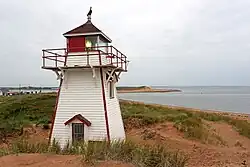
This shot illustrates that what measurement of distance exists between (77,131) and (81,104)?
1.19 metres

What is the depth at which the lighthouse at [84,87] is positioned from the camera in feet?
45.0

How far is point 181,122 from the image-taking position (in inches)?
917

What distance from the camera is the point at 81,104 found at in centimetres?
1402

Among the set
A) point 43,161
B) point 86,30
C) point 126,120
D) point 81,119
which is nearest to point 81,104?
point 81,119

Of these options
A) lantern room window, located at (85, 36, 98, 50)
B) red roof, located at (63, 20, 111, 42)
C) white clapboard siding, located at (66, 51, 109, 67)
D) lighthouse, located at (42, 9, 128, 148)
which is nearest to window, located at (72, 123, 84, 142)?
lighthouse, located at (42, 9, 128, 148)

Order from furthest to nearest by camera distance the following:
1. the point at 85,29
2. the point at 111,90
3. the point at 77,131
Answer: the point at 111,90 < the point at 85,29 < the point at 77,131

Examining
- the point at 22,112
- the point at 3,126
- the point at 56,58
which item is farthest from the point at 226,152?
the point at 22,112

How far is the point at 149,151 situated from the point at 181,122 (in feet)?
50.9

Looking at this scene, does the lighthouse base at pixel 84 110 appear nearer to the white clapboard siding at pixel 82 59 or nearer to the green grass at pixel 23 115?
the white clapboard siding at pixel 82 59

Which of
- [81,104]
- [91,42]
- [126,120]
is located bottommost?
[126,120]

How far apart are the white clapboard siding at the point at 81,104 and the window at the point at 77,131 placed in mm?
176

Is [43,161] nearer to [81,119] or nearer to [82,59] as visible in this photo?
[81,119]

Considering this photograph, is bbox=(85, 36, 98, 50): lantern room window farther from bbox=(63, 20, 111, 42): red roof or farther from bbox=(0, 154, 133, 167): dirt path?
bbox=(0, 154, 133, 167): dirt path

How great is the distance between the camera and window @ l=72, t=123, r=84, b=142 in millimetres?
13938
